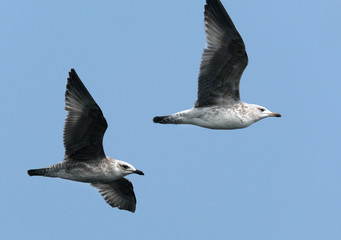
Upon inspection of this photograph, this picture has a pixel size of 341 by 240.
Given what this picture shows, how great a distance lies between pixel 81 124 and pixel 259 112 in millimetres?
4920

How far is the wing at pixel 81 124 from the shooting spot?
19.1 metres

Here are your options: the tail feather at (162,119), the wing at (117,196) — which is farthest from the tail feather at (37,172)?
the tail feather at (162,119)

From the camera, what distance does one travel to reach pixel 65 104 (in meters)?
19.3

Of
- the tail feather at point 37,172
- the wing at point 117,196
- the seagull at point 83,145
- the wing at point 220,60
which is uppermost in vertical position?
the wing at point 220,60

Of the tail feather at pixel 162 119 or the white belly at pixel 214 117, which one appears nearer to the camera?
the white belly at pixel 214 117

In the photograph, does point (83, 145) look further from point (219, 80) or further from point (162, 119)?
point (219, 80)

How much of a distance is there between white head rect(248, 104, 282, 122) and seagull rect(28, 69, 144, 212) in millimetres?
3458

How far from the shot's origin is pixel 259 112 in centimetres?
2102

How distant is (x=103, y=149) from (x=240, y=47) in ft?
14.3

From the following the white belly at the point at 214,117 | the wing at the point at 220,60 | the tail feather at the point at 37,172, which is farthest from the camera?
the white belly at the point at 214,117

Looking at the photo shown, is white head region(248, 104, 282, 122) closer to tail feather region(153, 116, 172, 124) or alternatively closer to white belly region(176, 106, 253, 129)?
white belly region(176, 106, 253, 129)

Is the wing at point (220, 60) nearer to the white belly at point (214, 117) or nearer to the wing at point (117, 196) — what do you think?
the white belly at point (214, 117)

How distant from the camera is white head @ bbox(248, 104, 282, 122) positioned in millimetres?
20844

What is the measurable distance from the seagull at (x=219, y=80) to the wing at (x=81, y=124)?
6.80 ft
